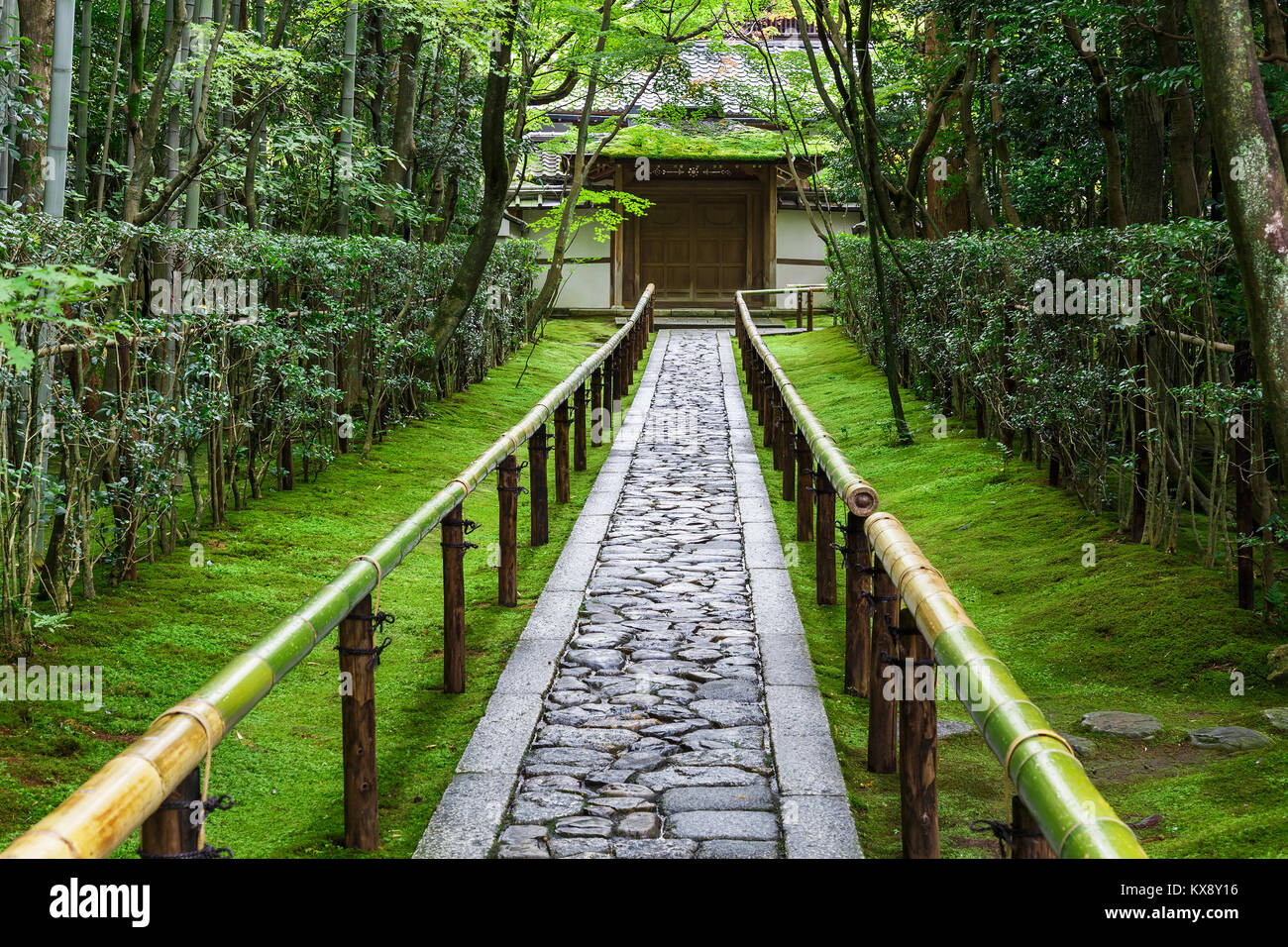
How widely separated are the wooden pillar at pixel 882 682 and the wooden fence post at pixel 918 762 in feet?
1.39

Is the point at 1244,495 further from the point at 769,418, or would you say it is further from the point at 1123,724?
the point at 769,418

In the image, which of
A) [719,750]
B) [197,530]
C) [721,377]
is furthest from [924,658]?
[721,377]

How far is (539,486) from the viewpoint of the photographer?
812cm

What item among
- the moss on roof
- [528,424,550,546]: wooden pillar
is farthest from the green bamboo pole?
the moss on roof

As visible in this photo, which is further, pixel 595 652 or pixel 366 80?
pixel 366 80

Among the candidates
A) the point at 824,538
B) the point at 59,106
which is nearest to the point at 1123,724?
the point at 824,538

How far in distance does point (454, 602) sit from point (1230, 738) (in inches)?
127

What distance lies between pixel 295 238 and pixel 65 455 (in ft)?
10.4

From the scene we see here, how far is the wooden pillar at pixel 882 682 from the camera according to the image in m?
4.10

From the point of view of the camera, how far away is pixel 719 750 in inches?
178

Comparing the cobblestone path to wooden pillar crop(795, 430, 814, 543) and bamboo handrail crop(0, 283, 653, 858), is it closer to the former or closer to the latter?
wooden pillar crop(795, 430, 814, 543)

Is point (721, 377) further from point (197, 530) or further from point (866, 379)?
point (197, 530)
